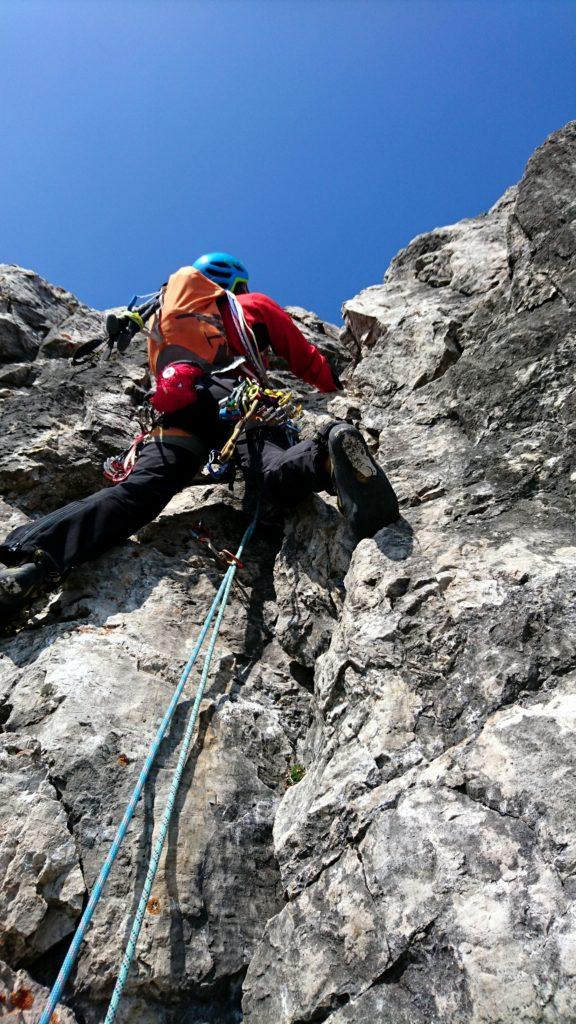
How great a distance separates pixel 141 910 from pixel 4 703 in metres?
1.37

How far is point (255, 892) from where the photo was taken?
2574mm

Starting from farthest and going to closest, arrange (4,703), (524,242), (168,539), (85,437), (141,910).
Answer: (85,437), (168,539), (524,242), (4,703), (141,910)

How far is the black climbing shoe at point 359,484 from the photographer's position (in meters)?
3.22

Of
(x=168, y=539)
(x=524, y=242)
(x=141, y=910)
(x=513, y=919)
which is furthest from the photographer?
(x=168, y=539)

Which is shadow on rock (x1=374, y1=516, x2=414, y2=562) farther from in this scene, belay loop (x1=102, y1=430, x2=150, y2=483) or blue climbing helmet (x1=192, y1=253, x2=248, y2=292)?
blue climbing helmet (x1=192, y1=253, x2=248, y2=292)

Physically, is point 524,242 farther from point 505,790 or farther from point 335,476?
point 505,790

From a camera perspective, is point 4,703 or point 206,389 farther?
point 206,389

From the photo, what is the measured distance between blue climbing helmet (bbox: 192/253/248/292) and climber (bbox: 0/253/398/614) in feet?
2.86

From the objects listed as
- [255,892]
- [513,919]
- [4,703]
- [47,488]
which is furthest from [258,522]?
[513,919]

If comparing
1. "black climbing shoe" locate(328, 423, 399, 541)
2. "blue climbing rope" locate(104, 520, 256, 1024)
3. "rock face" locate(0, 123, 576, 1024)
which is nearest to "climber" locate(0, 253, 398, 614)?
"black climbing shoe" locate(328, 423, 399, 541)

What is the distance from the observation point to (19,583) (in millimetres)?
3623

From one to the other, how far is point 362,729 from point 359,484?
1197mm

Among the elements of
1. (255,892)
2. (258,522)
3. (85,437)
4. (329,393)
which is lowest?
(255,892)

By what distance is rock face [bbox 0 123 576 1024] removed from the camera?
6.35ft
